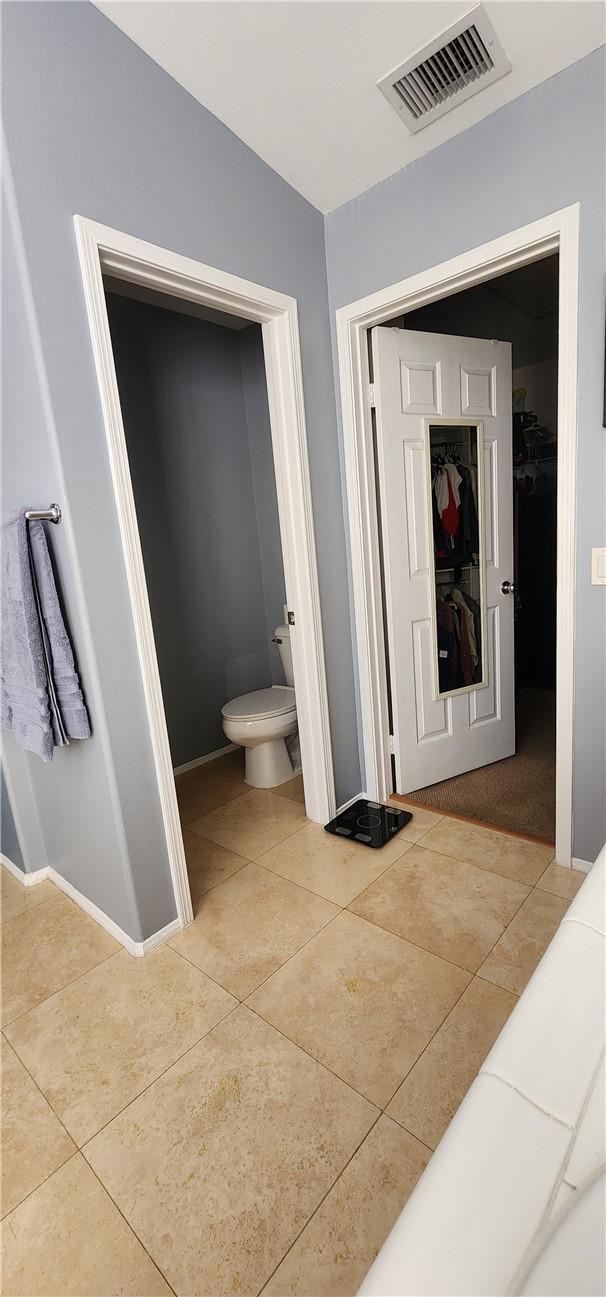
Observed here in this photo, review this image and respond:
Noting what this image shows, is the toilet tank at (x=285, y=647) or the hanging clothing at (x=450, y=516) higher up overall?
the hanging clothing at (x=450, y=516)

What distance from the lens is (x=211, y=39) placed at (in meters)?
1.56

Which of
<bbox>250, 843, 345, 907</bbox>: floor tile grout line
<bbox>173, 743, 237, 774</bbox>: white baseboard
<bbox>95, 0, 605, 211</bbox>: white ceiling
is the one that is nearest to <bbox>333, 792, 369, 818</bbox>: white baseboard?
<bbox>250, 843, 345, 907</bbox>: floor tile grout line

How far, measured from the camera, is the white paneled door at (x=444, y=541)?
2.35 metres

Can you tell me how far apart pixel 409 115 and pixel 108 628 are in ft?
5.77

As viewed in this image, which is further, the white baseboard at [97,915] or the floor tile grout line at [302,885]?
the floor tile grout line at [302,885]

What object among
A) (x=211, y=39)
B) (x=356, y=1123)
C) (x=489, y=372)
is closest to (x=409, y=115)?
(x=211, y=39)

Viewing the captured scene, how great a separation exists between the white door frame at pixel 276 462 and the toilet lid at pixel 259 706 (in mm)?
373

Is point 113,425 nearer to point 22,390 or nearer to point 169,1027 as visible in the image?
point 22,390

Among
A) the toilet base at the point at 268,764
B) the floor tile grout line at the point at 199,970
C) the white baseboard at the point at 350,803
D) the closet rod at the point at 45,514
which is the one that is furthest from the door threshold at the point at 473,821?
the closet rod at the point at 45,514

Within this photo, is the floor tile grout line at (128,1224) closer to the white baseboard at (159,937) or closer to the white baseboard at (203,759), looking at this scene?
the white baseboard at (159,937)

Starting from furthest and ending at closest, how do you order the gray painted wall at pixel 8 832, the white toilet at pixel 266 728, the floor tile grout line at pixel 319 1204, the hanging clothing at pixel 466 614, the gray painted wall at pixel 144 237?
the white toilet at pixel 266 728 → the hanging clothing at pixel 466 614 → the gray painted wall at pixel 8 832 → the gray painted wall at pixel 144 237 → the floor tile grout line at pixel 319 1204

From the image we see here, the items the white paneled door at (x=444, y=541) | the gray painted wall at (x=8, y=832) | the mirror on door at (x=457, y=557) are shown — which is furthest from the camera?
the mirror on door at (x=457, y=557)

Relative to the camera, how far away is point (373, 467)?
2361 mm

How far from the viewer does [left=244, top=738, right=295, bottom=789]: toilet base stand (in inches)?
116
